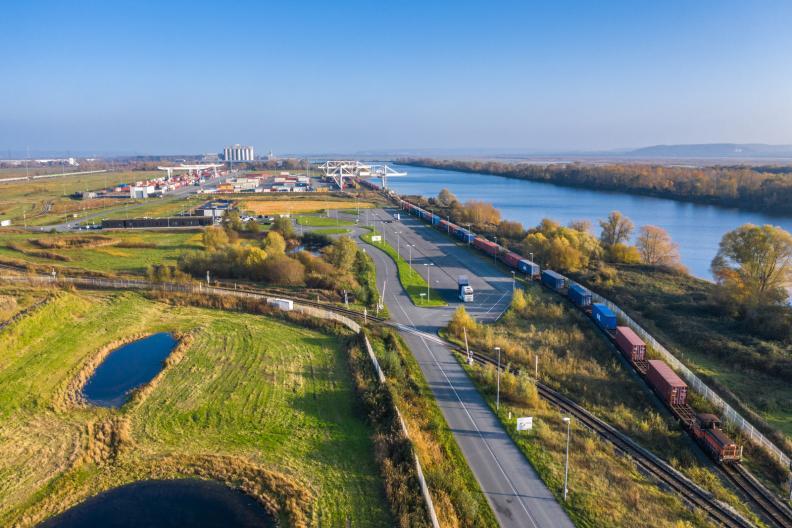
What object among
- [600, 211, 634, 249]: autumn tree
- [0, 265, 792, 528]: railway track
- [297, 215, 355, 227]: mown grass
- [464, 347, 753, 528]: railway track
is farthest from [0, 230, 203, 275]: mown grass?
[600, 211, 634, 249]: autumn tree

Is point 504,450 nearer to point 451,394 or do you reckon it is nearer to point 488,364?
point 451,394

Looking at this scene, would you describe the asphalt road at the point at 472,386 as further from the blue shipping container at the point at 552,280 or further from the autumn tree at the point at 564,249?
the autumn tree at the point at 564,249

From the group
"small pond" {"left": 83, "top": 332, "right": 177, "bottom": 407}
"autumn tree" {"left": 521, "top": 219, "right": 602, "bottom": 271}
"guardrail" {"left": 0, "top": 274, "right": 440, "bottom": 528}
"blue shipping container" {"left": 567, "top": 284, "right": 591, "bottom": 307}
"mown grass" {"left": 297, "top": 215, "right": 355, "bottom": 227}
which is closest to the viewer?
"small pond" {"left": 83, "top": 332, "right": 177, "bottom": 407}

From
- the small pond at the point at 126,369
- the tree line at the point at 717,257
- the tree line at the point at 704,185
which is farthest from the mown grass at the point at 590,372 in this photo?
the tree line at the point at 704,185

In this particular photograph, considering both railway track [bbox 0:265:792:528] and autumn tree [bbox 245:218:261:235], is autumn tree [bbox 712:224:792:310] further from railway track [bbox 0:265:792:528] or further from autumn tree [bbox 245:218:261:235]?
autumn tree [bbox 245:218:261:235]

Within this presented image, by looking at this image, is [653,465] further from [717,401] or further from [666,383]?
[717,401]

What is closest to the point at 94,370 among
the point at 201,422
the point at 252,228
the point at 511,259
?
the point at 201,422
